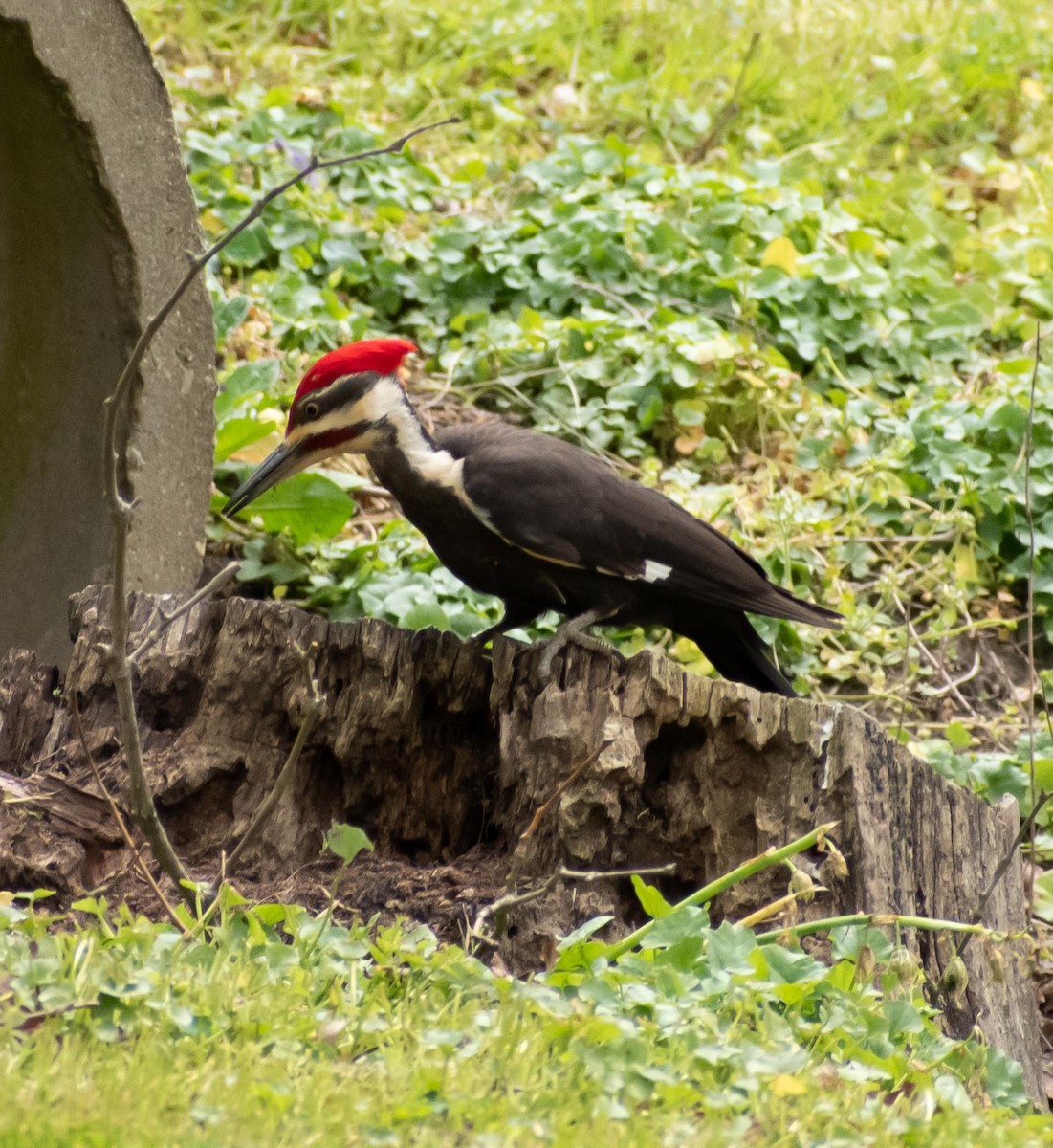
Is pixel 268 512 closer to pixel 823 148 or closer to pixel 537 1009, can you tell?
pixel 537 1009

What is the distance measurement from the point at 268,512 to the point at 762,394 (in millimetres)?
1755

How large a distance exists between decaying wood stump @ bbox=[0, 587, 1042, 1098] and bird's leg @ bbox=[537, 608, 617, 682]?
0.07 ft

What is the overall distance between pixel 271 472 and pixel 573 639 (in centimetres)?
86

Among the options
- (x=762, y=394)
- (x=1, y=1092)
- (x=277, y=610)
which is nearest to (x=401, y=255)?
(x=762, y=394)

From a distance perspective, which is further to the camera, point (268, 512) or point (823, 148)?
point (823, 148)

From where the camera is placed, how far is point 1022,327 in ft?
18.8

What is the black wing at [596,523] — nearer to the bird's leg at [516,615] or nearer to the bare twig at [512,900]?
the bird's leg at [516,615]

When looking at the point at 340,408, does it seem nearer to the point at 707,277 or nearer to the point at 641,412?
the point at 641,412

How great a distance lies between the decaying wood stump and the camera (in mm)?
2695

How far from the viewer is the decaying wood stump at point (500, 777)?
270cm

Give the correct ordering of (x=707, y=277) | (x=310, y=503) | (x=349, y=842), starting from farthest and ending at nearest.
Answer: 1. (x=707, y=277)
2. (x=310, y=503)
3. (x=349, y=842)

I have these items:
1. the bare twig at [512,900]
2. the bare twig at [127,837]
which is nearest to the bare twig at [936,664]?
the bare twig at [512,900]

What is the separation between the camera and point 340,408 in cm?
345

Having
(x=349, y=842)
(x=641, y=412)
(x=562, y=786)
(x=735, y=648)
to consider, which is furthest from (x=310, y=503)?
(x=349, y=842)
